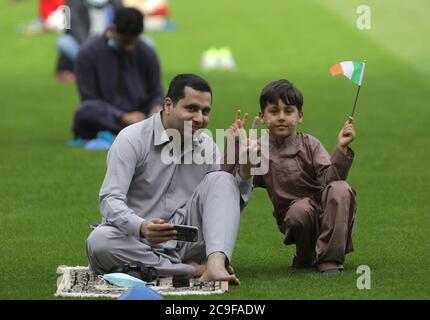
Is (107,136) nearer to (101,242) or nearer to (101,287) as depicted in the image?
(101,242)

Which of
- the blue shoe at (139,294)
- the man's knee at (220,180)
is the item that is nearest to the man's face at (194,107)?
the man's knee at (220,180)

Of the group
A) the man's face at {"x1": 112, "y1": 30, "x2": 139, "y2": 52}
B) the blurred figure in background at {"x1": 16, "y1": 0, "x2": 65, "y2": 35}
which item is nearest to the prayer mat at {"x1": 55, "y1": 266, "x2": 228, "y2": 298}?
the man's face at {"x1": 112, "y1": 30, "x2": 139, "y2": 52}

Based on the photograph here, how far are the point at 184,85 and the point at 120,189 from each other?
689 millimetres

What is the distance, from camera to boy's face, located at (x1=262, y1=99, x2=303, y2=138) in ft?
25.6

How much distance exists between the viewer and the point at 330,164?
7.71 metres

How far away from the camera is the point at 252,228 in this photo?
31.2 ft

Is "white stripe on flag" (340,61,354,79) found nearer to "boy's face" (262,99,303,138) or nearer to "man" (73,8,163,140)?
"boy's face" (262,99,303,138)

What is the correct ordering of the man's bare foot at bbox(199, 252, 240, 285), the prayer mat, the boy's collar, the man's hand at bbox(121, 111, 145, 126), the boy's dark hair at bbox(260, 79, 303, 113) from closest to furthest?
the prayer mat, the man's bare foot at bbox(199, 252, 240, 285), the boy's dark hair at bbox(260, 79, 303, 113), the boy's collar, the man's hand at bbox(121, 111, 145, 126)

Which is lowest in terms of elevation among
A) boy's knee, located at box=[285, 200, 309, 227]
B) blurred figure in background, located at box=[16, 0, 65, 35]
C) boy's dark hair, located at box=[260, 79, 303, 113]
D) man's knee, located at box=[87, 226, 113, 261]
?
man's knee, located at box=[87, 226, 113, 261]

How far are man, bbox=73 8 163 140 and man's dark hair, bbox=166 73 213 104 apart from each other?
559 cm

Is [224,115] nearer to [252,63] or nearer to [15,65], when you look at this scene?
[252,63]

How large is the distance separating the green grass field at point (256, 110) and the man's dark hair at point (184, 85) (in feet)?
3.63

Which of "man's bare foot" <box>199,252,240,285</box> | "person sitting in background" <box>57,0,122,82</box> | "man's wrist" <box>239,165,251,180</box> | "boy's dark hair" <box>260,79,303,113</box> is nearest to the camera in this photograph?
"man's bare foot" <box>199,252,240,285</box>
